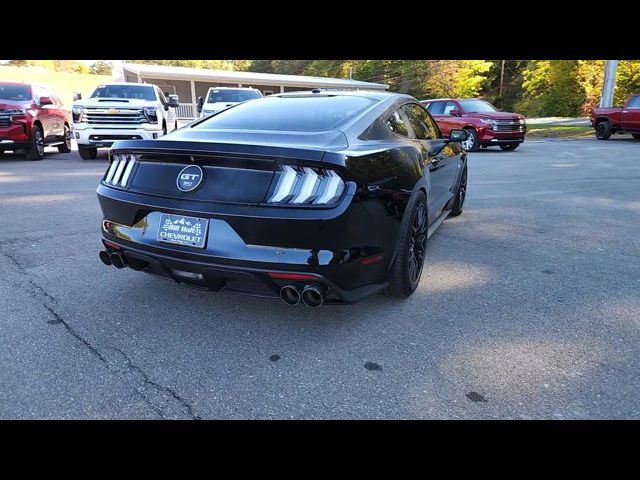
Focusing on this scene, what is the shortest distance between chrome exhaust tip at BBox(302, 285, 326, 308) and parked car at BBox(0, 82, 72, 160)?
11.0m

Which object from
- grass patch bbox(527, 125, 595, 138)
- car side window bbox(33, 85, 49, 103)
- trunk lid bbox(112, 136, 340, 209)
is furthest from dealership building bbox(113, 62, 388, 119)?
trunk lid bbox(112, 136, 340, 209)

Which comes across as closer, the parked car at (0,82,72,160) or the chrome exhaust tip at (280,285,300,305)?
the chrome exhaust tip at (280,285,300,305)

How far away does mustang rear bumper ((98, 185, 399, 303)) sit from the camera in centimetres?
268

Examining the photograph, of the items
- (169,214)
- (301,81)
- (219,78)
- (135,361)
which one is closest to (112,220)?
(169,214)

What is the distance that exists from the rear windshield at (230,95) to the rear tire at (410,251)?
522 inches

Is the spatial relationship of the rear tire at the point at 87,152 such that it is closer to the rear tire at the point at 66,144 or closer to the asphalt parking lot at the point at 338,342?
the rear tire at the point at 66,144

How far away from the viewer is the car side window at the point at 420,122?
14.4 feet

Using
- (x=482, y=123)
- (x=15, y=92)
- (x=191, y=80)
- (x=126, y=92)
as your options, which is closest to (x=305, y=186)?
(x=126, y=92)

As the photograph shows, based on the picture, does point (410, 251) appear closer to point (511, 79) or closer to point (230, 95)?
point (230, 95)

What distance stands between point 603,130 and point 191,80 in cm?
2359

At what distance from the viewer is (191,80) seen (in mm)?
31000

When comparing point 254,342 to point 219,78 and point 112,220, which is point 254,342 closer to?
point 112,220

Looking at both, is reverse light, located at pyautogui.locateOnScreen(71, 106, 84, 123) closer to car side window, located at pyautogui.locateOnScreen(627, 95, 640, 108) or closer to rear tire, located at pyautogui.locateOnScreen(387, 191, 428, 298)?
rear tire, located at pyautogui.locateOnScreen(387, 191, 428, 298)
